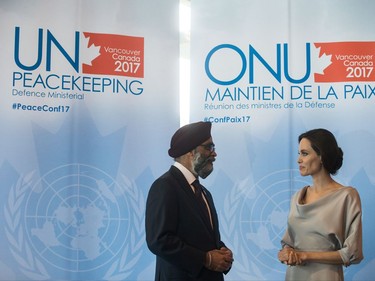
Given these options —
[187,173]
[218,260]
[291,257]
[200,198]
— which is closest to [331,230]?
[291,257]

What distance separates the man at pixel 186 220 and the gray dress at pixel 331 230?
0.42 m

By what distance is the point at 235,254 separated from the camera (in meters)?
4.39

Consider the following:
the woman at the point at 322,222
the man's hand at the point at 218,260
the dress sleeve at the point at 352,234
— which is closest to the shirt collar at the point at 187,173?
the man's hand at the point at 218,260

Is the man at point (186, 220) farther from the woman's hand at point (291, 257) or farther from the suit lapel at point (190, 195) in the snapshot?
the woman's hand at point (291, 257)

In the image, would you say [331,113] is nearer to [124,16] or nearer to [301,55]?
[301,55]

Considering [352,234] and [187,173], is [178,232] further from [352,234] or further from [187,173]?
[352,234]

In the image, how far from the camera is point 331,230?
2.79m

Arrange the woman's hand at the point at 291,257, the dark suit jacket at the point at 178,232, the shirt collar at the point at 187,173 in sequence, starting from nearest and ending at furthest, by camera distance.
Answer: the dark suit jacket at the point at 178,232
the woman's hand at the point at 291,257
the shirt collar at the point at 187,173

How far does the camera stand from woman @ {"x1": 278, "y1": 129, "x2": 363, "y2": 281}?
110 inches

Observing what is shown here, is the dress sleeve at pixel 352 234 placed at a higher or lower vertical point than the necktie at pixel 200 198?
lower

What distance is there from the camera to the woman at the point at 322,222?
279cm

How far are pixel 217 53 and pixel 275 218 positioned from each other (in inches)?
56.9

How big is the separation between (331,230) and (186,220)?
0.75 metres

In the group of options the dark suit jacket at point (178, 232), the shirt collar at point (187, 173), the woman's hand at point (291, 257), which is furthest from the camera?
the shirt collar at point (187, 173)
